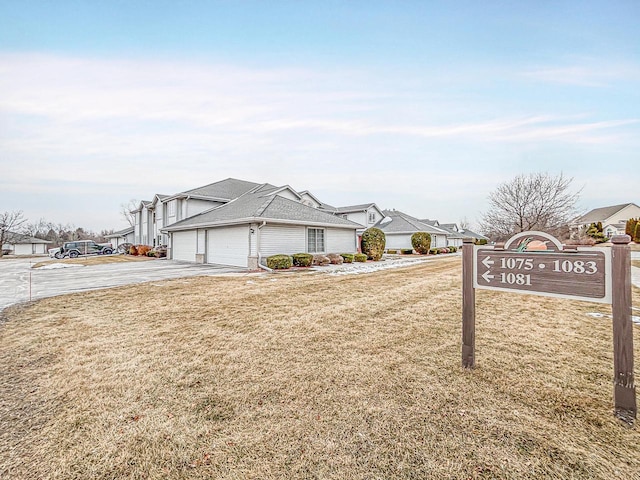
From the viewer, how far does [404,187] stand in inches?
1253

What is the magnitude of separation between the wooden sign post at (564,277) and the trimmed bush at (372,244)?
17.6m

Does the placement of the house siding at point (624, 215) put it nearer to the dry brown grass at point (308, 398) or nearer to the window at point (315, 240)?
the window at point (315, 240)

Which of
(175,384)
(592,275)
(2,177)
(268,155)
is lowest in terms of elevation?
(175,384)

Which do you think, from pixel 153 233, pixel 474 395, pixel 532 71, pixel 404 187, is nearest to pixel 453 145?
pixel 532 71

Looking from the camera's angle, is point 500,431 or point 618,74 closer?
point 500,431

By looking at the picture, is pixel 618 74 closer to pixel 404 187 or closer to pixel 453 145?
pixel 453 145

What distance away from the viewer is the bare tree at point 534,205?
1691 cm

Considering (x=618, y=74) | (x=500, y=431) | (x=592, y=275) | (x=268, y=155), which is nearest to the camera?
(x=500, y=431)

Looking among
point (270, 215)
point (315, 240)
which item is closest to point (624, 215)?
point (315, 240)

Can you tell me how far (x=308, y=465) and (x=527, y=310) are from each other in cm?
656

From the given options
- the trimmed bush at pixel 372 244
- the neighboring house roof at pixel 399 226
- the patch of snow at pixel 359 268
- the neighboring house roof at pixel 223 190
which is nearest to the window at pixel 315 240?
the patch of snow at pixel 359 268

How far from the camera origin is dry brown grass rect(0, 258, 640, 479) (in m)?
2.10

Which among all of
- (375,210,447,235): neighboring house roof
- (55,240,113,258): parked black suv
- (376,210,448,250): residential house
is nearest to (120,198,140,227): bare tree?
(55,240,113,258): parked black suv

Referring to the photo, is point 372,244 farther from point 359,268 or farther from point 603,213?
point 603,213
